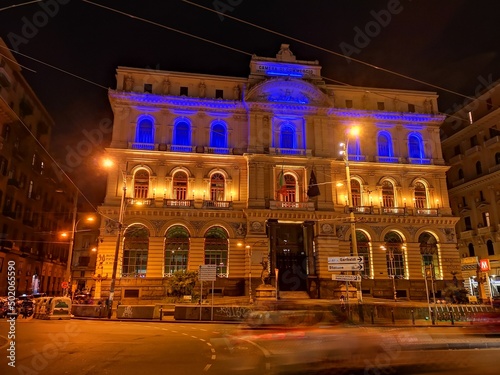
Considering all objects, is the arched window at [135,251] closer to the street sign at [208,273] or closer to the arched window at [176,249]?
the arched window at [176,249]

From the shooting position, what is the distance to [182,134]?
127 ft

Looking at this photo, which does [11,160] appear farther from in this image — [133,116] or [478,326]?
[478,326]

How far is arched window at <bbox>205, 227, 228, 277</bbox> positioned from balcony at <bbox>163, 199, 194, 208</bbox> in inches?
121

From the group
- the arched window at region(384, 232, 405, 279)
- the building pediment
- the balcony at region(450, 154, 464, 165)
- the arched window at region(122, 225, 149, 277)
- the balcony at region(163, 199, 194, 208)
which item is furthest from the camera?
the balcony at region(450, 154, 464, 165)

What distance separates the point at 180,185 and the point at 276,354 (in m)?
30.1

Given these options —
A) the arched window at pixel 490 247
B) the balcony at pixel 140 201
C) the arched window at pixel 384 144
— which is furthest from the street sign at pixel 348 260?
the arched window at pixel 490 247

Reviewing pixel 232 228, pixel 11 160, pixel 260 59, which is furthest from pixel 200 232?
pixel 11 160

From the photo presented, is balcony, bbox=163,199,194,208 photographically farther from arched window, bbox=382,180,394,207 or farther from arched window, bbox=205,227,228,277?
arched window, bbox=382,180,394,207

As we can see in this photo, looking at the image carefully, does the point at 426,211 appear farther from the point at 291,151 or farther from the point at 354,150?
the point at 291,151

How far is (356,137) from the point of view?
135 ft

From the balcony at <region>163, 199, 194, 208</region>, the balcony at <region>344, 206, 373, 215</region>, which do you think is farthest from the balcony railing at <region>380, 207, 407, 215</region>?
the balcony at <region>163, 199, 194, 208</region>

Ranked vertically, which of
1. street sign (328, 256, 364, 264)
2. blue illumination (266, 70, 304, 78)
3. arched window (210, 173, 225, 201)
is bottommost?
street sign (328, 256, 364, 264)

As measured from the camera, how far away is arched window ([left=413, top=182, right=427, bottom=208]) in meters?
40.6

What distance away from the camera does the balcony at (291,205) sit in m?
35.9
